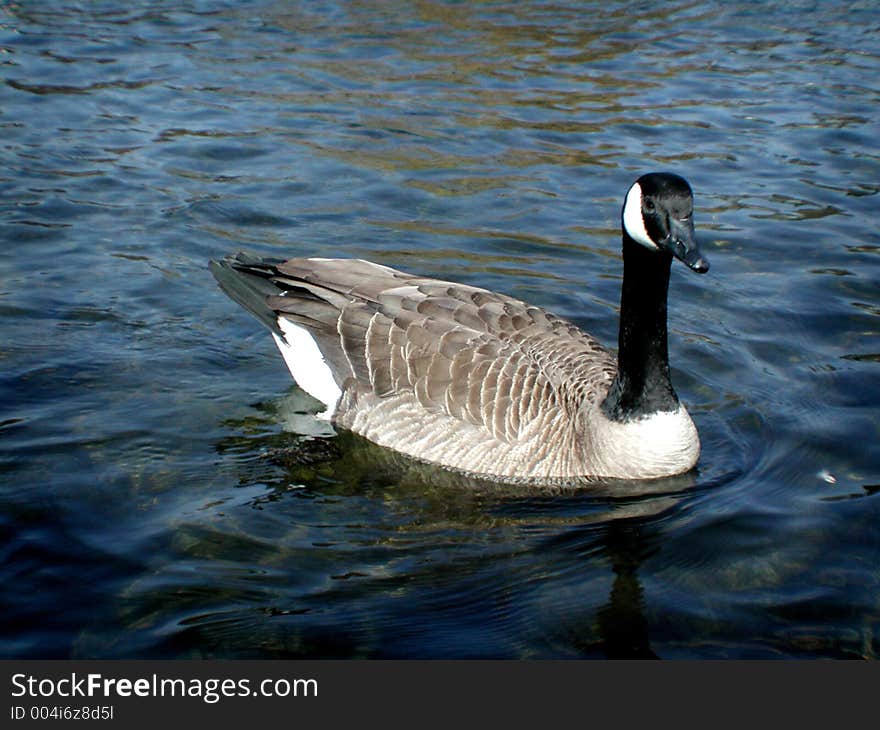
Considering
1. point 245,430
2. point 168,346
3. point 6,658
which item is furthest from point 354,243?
point 6,658

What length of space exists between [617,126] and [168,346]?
7.02 meters

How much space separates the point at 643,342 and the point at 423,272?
337 centimetres

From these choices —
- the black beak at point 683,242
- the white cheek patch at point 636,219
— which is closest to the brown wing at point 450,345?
the white cheek patch at point 636,219

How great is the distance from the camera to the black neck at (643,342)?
21.9ft

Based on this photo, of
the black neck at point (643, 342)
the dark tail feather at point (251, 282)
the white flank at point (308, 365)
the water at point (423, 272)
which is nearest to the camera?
the water at point (423, 272)

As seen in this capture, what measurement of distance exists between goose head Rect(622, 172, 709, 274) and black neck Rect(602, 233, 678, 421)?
214 mm

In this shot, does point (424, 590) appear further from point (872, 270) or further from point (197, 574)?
point (872, 270)

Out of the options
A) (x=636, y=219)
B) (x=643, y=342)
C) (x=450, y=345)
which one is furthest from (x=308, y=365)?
(x=636, y=219)

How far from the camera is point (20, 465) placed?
22.1ft

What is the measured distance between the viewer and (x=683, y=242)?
20.0 ft

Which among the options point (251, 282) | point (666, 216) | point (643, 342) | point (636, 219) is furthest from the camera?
point (251, 282)

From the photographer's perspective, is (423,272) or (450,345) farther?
(423,272)

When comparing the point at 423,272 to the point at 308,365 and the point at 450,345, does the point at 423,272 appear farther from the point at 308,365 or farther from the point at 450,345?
the point at 450,345

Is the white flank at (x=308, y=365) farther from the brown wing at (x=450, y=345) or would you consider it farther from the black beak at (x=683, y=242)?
the black beak at (x=683, y=242)
